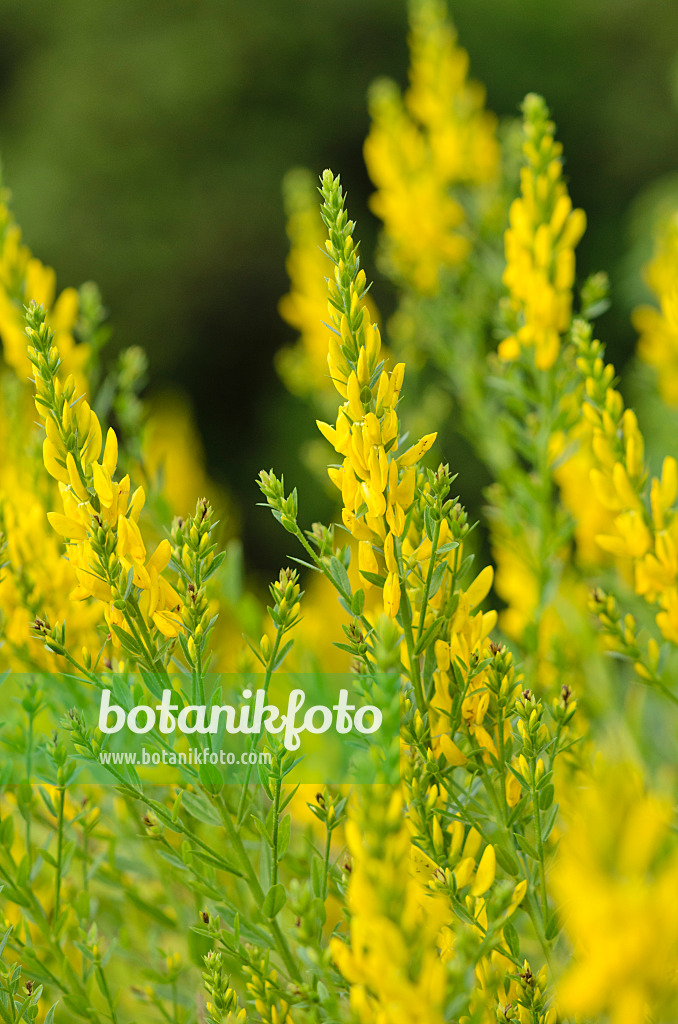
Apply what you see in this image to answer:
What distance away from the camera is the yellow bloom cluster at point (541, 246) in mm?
780

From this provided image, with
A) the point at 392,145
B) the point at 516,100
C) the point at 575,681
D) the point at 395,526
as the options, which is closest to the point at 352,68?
the point at 516,100

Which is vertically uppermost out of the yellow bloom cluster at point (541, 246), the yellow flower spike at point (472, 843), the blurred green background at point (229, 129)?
the blurred green background at point (229, 129)

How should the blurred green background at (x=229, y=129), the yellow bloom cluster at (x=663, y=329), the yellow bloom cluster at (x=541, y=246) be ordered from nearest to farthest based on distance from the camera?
the yellow bloom cluster at (x=541, y=246)
the yellow bloom cluster at (x=663, y=329)
the blurred green background at (x=229, y=129)

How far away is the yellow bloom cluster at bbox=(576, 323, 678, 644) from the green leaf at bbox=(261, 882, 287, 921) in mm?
312

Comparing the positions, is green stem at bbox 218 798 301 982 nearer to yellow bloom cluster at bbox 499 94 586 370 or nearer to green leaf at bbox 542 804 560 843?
green leaf at bbox 542 804 560 843

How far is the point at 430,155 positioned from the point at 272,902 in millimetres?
1054

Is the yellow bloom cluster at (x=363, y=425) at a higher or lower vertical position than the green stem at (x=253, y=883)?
higher

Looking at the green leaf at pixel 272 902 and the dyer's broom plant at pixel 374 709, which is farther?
the green leaf at pixel 272 902

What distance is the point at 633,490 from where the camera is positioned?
64 cm

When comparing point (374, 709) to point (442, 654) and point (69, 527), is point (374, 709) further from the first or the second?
point (69, 527)

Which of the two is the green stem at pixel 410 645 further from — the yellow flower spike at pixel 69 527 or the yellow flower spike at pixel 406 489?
the yellow flower spike at pixel 69 527

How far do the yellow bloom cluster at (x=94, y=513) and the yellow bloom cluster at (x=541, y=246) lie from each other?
0.45 metres

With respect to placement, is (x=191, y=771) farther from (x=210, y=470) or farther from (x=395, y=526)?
(x=210, y=470)

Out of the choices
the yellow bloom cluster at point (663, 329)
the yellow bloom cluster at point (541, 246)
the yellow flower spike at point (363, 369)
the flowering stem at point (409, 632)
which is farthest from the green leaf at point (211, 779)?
the yellow bloom cluster at point (663, 329)
